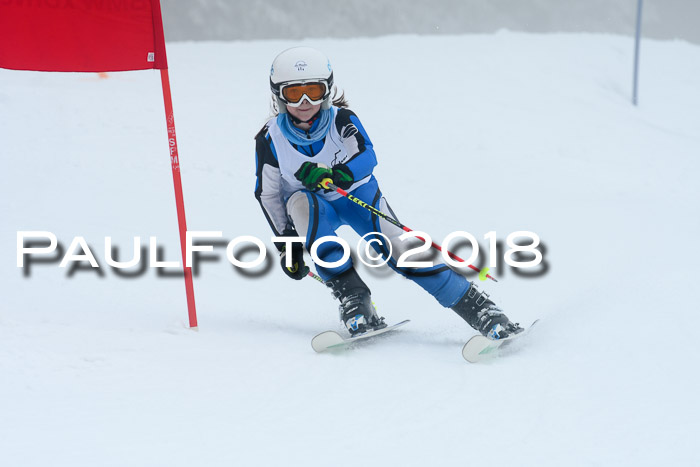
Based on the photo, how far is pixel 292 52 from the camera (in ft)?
11.5

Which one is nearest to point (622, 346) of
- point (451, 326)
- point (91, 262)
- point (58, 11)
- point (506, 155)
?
point (451, 326)

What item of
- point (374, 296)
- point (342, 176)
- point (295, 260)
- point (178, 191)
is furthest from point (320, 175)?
point (374, 296)

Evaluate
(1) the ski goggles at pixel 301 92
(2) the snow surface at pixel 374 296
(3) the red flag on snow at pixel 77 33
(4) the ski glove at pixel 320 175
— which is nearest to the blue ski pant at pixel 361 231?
(4) the ski glove at pixel 320 175

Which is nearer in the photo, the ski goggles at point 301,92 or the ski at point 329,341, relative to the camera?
the ski at point 329,341

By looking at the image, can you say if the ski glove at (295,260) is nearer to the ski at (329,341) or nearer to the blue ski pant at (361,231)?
the blue ski pant at (361,231)

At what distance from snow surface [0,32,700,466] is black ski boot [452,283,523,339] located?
6.4 inches

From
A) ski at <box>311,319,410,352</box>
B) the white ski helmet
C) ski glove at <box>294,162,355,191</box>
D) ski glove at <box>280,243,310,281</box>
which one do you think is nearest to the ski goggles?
the white ski helmet

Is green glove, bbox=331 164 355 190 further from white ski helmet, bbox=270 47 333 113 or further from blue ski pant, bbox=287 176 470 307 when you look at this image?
white ski helmet, bbox=270 47 333 113

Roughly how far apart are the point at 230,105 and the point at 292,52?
6236 mm

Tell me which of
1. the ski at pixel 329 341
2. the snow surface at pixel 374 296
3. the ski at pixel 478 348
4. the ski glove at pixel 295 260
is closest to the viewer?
the snow surface at pixel 374 296

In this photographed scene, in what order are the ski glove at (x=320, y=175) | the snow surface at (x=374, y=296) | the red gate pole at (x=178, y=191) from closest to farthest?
1. the snow surface at (x=374, y=296)
2. the ski glove at (x=320, y=175)
3. the red gate pole at (x=178, y=191)

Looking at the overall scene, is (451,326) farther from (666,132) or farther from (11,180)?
(666,132)

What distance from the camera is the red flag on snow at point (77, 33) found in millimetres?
3404

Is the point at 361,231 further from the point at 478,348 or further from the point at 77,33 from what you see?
the point at 77,33
